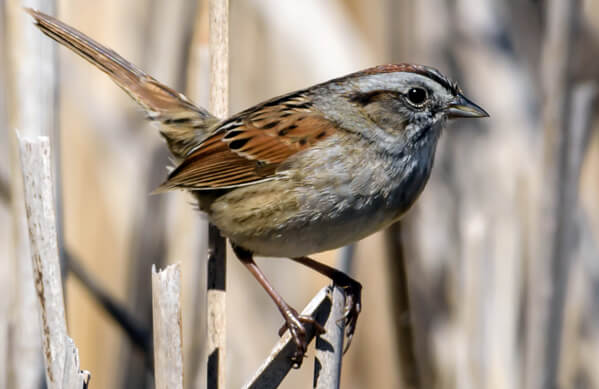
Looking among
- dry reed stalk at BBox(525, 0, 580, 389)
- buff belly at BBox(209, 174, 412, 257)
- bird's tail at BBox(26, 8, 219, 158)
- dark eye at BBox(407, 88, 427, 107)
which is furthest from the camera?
bird's tail at BBox(26, 8, 219, 158)

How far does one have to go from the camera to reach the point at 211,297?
1.59 metres

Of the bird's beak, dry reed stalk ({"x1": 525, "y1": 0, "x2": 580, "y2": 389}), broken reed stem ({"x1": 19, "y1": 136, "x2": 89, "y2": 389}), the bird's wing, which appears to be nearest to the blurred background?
dry reed stalk ({"x1": 525, "y1": 0, "x2": 580, "y2": 389})

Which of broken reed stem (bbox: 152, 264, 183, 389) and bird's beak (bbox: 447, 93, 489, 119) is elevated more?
bird's beak (bbox: 447, 93, 489, 119)

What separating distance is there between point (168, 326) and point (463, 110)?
2.92 ft

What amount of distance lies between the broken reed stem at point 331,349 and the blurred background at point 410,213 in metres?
0.46

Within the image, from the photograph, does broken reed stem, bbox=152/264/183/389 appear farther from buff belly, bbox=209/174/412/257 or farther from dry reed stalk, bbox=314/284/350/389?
buff belly, bbox=209/174/412/257

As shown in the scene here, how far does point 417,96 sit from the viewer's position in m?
1.80

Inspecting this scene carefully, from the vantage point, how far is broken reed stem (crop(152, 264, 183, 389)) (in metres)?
1.24

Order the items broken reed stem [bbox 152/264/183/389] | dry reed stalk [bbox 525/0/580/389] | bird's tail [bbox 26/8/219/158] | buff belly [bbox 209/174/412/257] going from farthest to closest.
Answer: bird's tail [bbox 26/8/219/158]
dry reed stalk [bbox 525/0/580/389]
buff belly [bbox 209/174/412/257]
broken reed stem [bbox 152/264/183/389]

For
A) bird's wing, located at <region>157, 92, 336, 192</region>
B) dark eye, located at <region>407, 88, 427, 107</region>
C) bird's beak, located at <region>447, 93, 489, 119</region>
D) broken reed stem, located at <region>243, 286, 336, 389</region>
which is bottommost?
broken reed stem, located at <region>243, 286, 336, 389</region>

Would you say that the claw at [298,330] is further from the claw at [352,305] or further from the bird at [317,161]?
the claw at [352,305]

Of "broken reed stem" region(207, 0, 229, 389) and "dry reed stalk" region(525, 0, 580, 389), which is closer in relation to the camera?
"broken reed stem" region(207, 0, 229, 389)

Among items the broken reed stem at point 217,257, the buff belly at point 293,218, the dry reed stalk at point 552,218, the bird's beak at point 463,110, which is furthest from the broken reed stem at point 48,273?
the dry reed stalk at point 552,218

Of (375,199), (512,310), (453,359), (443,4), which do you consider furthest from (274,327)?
(443,4)
